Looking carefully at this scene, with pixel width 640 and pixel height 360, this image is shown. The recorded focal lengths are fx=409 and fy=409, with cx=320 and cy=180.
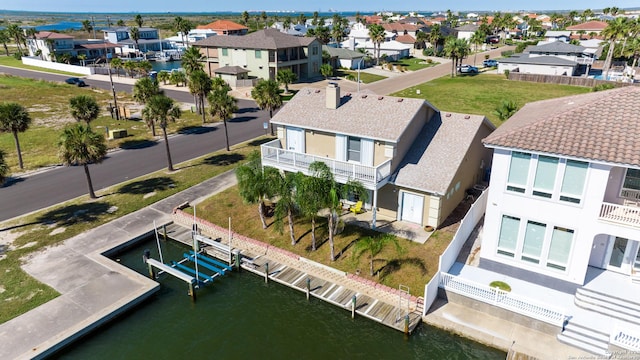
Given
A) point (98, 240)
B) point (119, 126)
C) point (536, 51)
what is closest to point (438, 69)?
point (536, 51)

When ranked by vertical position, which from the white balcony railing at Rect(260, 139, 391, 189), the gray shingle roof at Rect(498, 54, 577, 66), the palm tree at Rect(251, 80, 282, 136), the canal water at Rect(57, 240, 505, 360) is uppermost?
the gray shingle roof at Rect(498, 54, 577, 66)

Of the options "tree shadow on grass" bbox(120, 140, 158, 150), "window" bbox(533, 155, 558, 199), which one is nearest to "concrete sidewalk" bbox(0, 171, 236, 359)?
"tree shadow on grass" bbox(120, 140, 158, 150)

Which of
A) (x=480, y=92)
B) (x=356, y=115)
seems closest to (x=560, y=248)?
(x=356, y=115)

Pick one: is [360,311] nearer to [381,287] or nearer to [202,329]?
[381,287]

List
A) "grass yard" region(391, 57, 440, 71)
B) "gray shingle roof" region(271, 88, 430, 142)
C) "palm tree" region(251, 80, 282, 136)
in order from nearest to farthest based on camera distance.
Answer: "gray shingle roof" region(271, 88, 430, 142)
"palm tree" region(251, 80, 282, 136)
"grass yard" region(391, 57, 440, 71)

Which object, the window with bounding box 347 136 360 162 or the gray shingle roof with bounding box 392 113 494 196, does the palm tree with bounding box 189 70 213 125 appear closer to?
the window with bounding box 347 136 360 162

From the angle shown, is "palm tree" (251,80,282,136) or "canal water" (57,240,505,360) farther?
"palm tree" (251,80,282,136)

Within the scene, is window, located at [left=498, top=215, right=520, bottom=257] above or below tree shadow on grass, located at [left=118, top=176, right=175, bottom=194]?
above

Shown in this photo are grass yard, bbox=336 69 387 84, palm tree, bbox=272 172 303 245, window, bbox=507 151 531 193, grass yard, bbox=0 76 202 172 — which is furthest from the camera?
grass yard, bbox=336 69 387 84

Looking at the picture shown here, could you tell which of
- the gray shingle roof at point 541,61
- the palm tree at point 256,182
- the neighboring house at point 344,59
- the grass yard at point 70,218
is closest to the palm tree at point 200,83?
the grass yard at point 70,218
